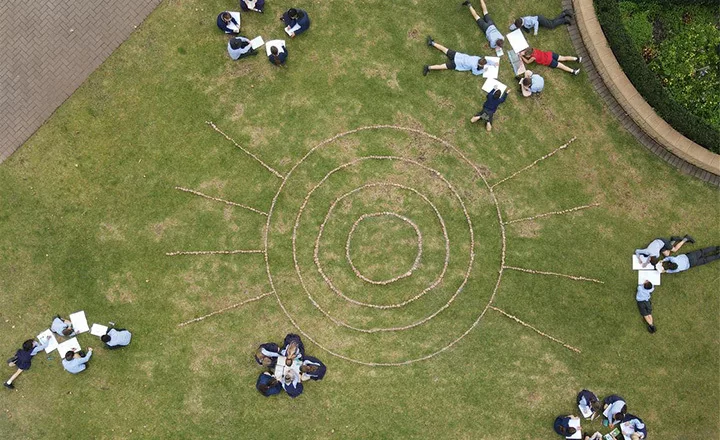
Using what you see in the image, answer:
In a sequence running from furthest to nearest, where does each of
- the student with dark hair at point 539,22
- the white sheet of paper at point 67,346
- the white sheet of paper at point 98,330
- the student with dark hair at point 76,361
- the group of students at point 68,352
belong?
the student with dark hair at point 539,22 → the white sheet of paper at point 98,330 → the white sheet of paper at point 67,346 → the group of students at point 68,352 → the student with dark hair at point 76,361

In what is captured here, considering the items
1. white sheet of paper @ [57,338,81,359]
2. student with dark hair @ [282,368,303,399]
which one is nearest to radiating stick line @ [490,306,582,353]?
student with dark hair @ [282,368,303,399]

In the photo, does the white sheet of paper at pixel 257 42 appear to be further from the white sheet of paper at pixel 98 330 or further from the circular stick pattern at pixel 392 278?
the white sheet of paper at pixel 98 330

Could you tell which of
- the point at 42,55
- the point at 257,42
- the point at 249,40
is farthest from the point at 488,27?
the point at 42,55

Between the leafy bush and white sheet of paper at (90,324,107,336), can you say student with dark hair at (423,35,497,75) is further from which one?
white sheet of paper at (90,324,107,336)

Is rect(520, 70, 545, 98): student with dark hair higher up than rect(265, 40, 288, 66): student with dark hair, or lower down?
lower down

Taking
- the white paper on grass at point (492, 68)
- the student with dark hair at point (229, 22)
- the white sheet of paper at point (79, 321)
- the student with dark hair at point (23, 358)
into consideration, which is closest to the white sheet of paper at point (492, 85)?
the white paper on grass at point (492, 68)

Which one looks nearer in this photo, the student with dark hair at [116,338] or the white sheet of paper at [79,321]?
the student with dark hair at [116,338]

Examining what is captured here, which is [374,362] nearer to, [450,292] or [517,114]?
[450,292]

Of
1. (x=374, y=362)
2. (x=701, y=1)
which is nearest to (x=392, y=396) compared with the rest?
(x=374, y=362)
